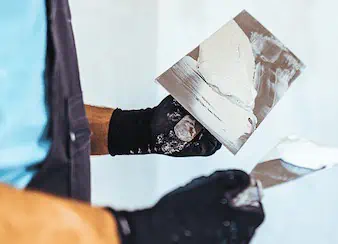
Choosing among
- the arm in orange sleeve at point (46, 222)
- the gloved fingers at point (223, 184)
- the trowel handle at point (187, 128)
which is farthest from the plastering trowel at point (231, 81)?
the arm in orange sleeve at point (46, 222)

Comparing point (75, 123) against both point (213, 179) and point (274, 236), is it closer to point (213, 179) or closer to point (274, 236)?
point (213, 179)

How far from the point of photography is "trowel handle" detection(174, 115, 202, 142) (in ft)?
2.57

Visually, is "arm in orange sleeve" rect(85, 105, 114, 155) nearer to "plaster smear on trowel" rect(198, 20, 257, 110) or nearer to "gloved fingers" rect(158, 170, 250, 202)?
"plaster smear on trowel" rect(198, 20, 257, 110)

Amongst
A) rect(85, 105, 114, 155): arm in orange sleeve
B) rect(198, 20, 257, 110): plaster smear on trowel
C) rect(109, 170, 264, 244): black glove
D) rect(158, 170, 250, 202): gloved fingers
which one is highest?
rect(198, 20, 257, 110): plaster smear on trowel

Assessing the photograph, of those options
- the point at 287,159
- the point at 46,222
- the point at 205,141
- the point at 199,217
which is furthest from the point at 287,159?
the point at 46,222

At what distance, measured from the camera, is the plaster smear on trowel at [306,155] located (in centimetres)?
70

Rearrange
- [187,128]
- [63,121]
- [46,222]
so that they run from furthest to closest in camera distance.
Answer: [187,128], [63,121], [46,222]

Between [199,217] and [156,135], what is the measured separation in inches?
12.4

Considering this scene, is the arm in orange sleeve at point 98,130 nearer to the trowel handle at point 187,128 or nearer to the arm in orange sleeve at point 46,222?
the trowel handle at point 187,128

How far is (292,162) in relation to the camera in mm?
692

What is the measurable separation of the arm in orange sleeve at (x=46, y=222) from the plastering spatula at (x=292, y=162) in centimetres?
23

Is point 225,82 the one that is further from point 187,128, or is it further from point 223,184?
point 223,184

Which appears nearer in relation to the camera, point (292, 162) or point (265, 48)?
point (292, 162)

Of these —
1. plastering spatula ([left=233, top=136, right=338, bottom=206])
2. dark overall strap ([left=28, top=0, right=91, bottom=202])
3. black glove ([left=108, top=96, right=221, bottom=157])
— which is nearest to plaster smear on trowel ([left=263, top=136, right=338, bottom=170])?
plastering spatula ([left=233, top=136, right=338, bottom=206])
